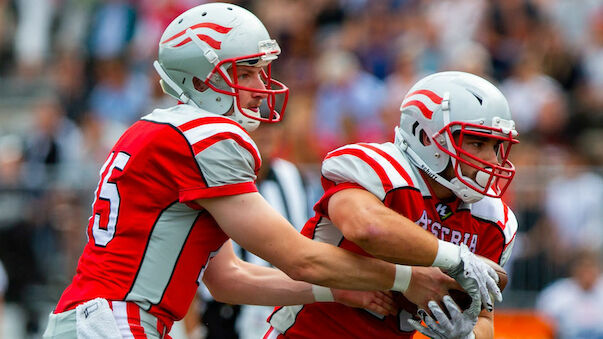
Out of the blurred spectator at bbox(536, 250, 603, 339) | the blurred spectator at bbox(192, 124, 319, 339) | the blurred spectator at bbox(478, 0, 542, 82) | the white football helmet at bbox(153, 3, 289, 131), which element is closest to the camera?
the white football helmet at bbox(153, 3, 289, 131)

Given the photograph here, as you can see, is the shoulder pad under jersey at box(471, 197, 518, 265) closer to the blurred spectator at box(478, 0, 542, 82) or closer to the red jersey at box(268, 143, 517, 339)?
the red jersey at box(268, 143, 517, 339)

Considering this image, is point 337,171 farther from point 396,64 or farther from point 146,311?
point 396,64

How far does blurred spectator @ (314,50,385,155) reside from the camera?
33.9ft

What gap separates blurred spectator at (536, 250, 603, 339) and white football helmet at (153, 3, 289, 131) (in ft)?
17.2

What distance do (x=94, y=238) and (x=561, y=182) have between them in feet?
18.9

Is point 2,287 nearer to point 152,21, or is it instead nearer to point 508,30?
point 152,21

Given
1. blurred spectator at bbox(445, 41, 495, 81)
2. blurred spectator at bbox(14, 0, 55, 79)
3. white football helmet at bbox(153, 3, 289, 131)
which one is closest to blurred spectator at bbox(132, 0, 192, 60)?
blurred spectator at bbox(14, 0, 55, 79)

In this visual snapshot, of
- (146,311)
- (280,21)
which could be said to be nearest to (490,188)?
(146,311)

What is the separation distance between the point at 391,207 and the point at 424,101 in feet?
1.57

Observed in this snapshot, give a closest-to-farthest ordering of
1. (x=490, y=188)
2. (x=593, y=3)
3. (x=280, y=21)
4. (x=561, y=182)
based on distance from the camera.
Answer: (x=490, y=188) → (x=561, y=182) → (x=593, y=3) → (x=280, y=21)

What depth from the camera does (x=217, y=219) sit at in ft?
12.5

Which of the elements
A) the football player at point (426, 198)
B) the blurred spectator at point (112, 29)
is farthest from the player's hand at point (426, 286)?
the blurred spectator at point (112, 29)

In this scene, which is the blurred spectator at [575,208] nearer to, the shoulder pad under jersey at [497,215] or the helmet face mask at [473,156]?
the shoulder pad under jersey at [497,215]

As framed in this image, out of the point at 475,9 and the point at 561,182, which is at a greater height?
the point at 475,9
